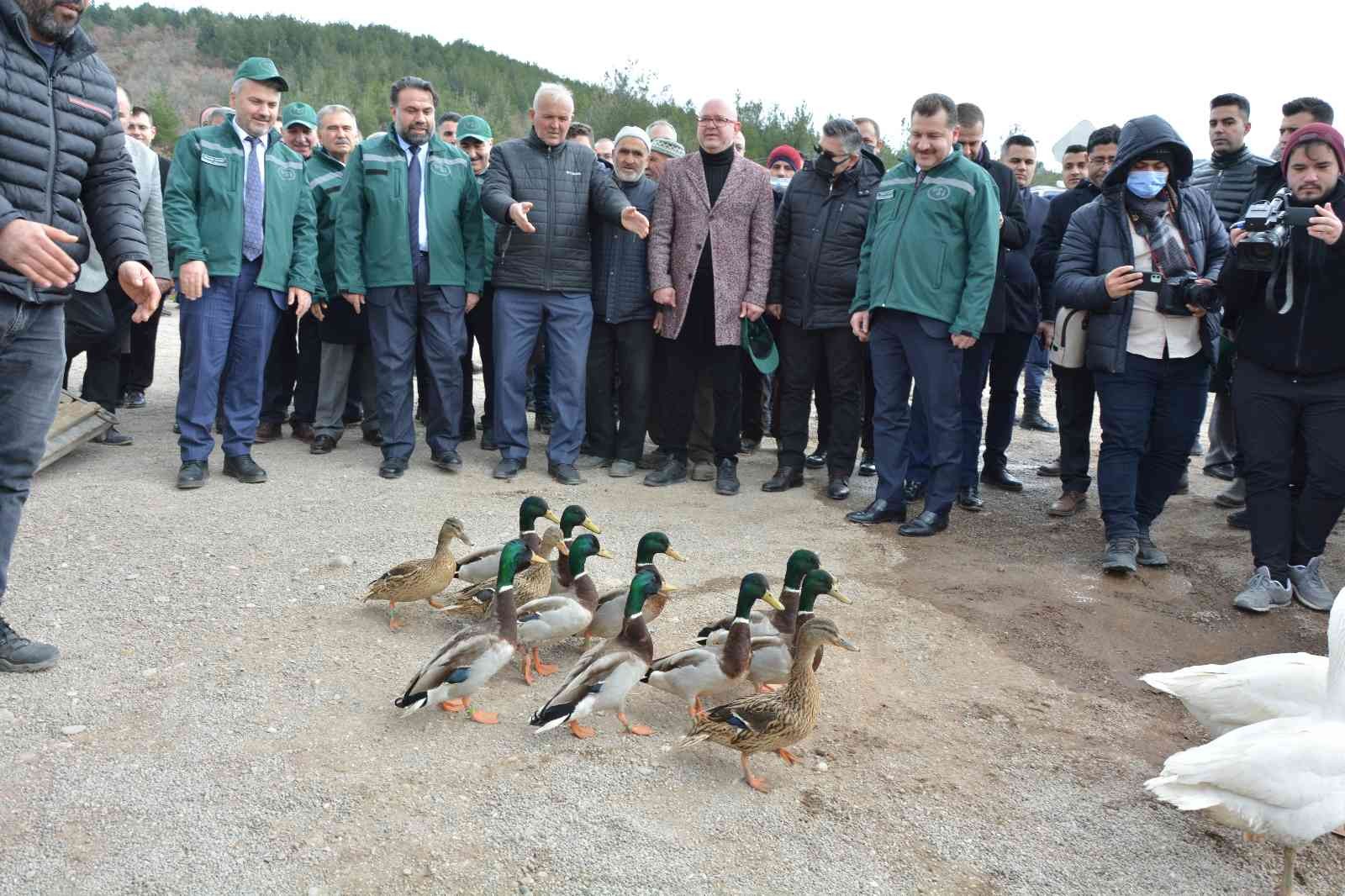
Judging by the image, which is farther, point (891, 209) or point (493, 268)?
point (493, 268)

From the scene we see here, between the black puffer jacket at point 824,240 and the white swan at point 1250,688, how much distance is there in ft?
13.0

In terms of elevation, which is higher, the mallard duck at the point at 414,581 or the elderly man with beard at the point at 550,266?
the elderly man with beard at the point at 550,266

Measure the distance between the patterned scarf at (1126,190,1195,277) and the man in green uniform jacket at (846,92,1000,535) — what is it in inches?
32.9

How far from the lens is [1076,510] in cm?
746

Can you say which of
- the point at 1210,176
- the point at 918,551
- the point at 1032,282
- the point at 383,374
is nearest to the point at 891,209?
the point at 1032,282

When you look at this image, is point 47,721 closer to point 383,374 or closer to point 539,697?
point 539,697

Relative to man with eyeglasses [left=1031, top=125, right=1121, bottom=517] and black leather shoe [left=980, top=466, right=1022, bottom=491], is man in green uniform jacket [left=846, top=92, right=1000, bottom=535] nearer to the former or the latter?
man with eyeglasses [left=1031, top=125, right=1121, bottom=517]

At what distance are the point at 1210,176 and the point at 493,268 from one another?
5588mm

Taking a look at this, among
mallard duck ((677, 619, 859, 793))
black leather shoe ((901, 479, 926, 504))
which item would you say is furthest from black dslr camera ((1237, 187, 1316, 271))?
mallard duck ((677, 619, 859, 793))

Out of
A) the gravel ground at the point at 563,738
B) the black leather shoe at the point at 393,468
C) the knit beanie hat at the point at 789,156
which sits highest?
the knit beanie hat at the point at 789,156

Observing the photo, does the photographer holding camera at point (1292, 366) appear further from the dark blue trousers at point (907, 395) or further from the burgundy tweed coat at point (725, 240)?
the burgundy tweed coat at point (725, 240)

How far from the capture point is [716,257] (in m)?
7.57

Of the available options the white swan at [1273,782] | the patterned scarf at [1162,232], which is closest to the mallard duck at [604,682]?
the white swan at [1273,782]

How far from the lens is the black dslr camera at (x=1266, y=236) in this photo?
535 centimetres
